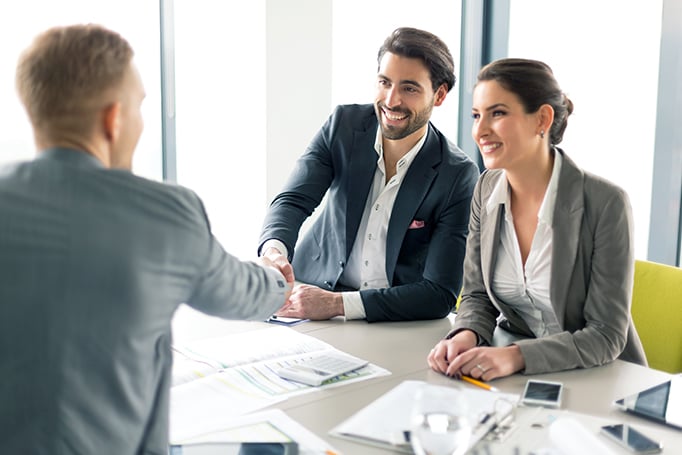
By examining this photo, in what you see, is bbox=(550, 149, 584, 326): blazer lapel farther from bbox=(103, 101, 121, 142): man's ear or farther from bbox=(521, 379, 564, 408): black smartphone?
bbox=(103, 101, 121, 142): man's ear

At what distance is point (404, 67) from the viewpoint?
8.57ft

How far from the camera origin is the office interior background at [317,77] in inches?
138

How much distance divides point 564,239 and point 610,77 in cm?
205

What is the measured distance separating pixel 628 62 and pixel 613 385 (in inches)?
92.1

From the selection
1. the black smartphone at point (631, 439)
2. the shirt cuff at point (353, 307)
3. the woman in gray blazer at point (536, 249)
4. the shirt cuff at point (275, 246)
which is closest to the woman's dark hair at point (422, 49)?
the woman in gray blazer at point (536, 249)

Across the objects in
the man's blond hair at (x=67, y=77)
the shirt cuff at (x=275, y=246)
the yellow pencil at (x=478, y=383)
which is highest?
the man's blond hair at (x=67, y=77)

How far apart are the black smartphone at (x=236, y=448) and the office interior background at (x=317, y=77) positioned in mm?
2583

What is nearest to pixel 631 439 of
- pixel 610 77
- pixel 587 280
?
pixel 587 280

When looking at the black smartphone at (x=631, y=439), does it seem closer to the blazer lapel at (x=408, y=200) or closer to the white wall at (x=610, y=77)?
the blazer lapel at (x=408, y=200)

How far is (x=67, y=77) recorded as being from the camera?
3.52ft

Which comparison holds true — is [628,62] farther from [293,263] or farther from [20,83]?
[20,83]

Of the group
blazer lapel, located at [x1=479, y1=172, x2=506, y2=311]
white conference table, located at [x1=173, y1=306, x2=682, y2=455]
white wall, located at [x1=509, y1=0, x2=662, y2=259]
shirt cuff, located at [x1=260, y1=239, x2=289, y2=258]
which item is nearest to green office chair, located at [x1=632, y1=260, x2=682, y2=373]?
white conference table, located at [x1=173, y1=306, x2=682, y2=455]

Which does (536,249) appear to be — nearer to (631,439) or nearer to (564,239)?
(564,239)

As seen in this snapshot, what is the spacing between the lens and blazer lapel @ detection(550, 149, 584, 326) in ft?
6.59
